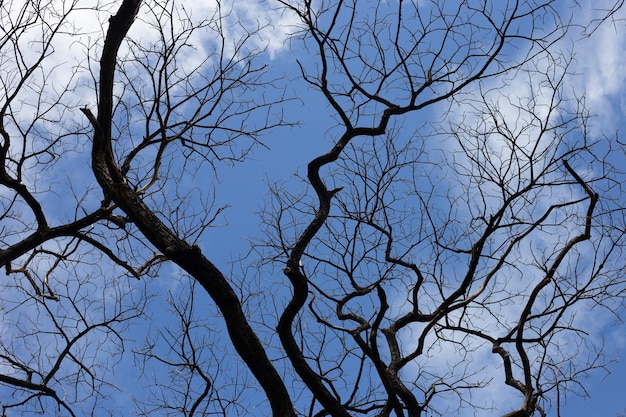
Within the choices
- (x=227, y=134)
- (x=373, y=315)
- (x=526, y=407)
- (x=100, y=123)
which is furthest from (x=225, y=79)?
(x=526, y=407)

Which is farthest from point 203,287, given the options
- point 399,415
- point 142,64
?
point 142,64

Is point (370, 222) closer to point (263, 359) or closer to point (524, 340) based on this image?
point (524, 340)

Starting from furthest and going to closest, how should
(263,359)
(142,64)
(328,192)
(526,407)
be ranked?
(142,64)
(328,192)
(526,407)
(263,359)

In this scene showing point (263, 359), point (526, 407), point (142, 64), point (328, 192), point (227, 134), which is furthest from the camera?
point (227, 134)

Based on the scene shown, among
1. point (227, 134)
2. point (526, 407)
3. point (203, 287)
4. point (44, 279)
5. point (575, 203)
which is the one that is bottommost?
point (526, 407)

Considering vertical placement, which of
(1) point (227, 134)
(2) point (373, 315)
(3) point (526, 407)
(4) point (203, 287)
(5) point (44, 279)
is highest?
(1) point (227, 134)

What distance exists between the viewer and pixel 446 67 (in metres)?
5.20

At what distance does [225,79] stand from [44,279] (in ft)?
8.29

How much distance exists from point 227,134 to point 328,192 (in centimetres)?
133

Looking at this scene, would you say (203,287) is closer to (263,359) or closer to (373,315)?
(263,359)

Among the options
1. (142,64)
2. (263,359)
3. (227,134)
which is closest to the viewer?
(263,359)

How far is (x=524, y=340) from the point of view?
5156 mm

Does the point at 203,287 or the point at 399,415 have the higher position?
the point at 203,287

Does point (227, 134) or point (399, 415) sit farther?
point (227, 134)
